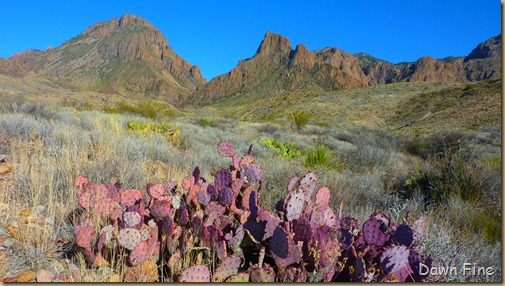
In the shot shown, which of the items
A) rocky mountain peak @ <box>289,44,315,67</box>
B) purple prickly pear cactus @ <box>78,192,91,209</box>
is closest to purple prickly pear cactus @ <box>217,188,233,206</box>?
purple prickly pear cactus @ <box>78,192,91,209</box>

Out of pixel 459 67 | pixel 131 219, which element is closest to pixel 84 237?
pixel 131 219

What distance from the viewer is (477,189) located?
13.9 ft

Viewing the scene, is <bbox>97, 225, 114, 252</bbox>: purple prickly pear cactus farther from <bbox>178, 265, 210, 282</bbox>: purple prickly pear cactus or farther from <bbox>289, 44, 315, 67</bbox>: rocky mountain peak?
<bbox>289, 44, 315, 67</bbox>: rocky mountain peak

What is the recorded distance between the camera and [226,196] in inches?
82.8

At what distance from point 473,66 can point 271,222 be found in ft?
674

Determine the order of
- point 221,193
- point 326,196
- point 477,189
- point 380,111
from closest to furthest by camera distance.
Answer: point 326,196 → point 221,193 → point 477,189 → point 380,111

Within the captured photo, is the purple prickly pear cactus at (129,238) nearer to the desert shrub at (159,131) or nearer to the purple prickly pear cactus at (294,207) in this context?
the purple prickly pear cactus at (294,207)

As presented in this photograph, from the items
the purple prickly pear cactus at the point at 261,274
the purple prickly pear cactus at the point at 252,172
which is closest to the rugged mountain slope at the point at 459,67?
the purple prickly pear cactus at the point at 252,172

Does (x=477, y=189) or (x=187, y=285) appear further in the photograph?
(x=477, y=189)

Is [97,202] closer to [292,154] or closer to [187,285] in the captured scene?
Result: [187,285]

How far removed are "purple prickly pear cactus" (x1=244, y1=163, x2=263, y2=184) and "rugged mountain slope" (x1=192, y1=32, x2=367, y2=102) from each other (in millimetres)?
148920

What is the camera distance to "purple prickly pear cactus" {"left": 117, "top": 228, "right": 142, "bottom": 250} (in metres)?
1.76

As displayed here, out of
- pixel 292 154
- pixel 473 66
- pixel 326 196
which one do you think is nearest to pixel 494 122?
pixel 292 154

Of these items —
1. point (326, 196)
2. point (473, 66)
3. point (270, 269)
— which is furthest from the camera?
point (473, 66)
